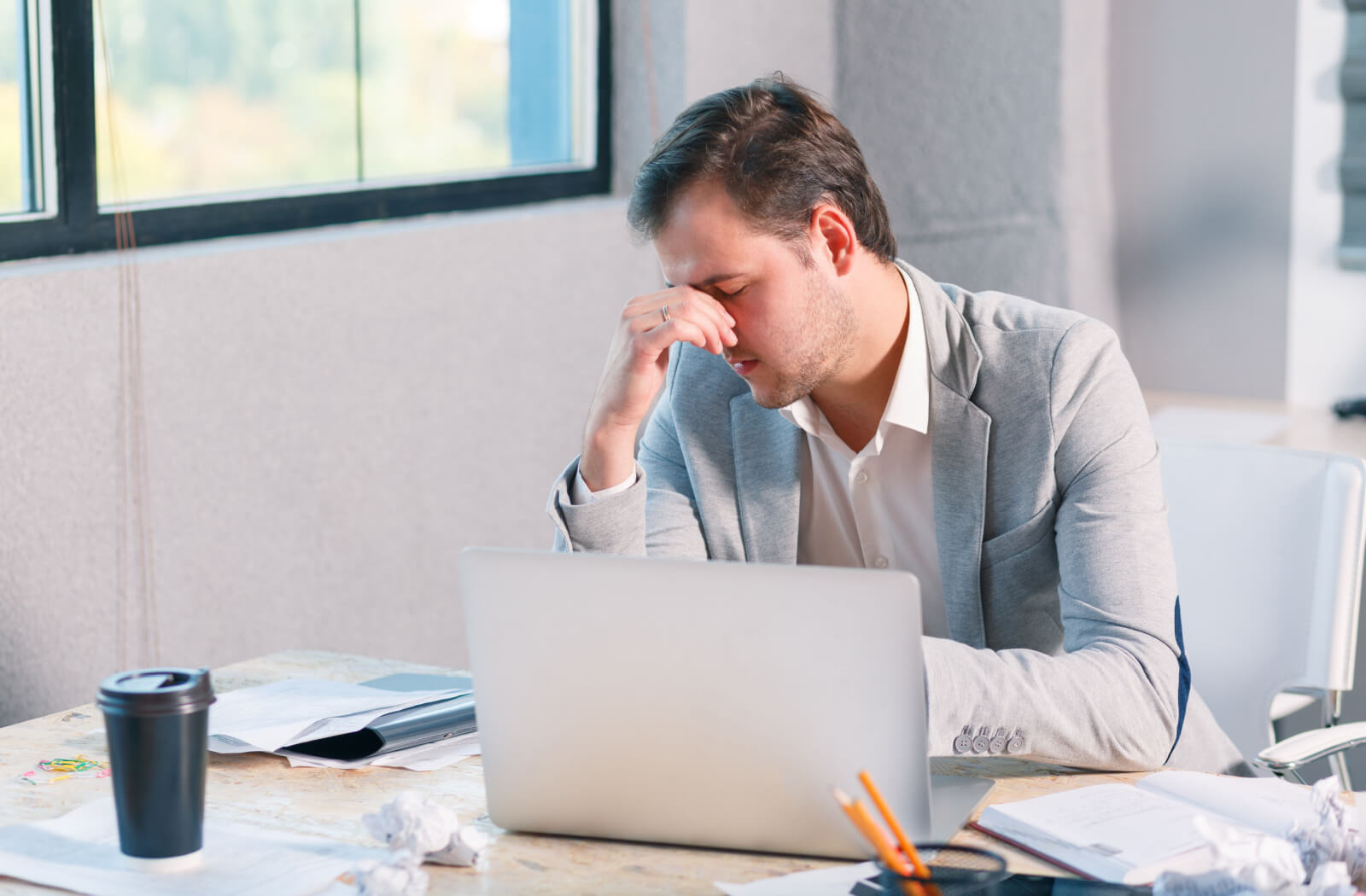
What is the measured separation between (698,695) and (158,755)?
40 cm

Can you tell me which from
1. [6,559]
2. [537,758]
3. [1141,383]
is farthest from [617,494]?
[1141,383]

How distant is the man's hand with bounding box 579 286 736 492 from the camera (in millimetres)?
1574

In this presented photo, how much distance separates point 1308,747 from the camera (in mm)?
1634

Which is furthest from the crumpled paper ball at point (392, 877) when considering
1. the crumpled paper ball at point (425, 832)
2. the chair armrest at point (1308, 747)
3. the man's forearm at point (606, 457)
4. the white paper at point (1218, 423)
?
the white paper at point (1218, 423)

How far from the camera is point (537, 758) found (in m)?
1.18

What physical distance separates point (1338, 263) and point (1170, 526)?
1.67 m

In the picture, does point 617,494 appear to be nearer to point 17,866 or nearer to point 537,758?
point 537,758

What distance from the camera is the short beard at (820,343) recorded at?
1.63 m

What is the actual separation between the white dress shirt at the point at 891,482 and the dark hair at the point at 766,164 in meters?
0.13

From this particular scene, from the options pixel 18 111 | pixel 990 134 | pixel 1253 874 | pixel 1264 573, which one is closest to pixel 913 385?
pixel 1264 573

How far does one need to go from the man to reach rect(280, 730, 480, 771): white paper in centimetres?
26

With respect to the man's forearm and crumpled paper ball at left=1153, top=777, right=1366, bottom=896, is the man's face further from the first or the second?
crumpled paper ball at left=1153, top=777, right=1366, bottom=896

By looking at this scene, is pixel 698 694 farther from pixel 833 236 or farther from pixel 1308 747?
pixel 1308 747

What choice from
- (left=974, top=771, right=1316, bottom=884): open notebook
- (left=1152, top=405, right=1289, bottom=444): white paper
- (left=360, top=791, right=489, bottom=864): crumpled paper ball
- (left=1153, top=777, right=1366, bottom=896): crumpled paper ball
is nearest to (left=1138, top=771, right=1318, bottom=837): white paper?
(left=974, top=771, right=1316, bottom=884): open notebook
